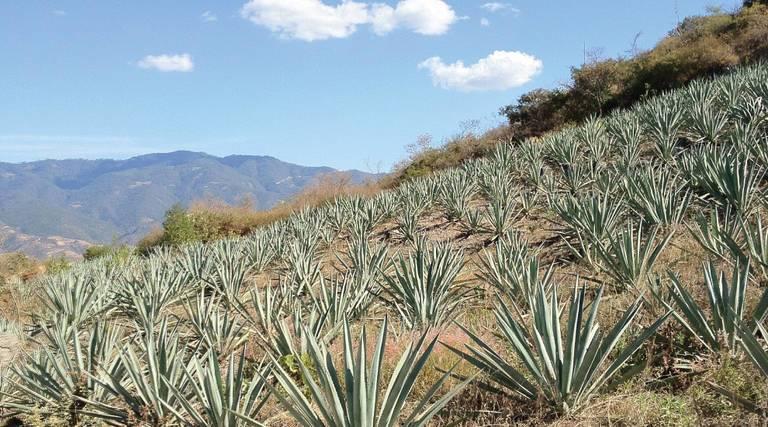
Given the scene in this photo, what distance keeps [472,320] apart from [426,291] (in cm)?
45

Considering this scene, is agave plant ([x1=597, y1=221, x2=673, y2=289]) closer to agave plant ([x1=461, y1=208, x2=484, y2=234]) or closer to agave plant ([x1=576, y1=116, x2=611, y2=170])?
agave plant ([x1=461, y1=208, x2=484, y2=234])

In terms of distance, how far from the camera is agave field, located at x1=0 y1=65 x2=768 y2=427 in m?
2.37

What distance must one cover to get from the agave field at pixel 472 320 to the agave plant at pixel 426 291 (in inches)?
0.8

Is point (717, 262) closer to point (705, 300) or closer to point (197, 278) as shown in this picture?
point (705, 300)

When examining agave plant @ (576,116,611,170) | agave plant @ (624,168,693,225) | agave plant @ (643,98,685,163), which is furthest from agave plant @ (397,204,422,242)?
agave plant @ (643,98,685,163)

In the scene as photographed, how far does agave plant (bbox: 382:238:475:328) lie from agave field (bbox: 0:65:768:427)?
20 millimetres

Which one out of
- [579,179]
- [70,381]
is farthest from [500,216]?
[70,381]

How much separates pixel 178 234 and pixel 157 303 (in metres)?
13.1

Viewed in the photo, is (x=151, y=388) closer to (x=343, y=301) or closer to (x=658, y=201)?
(x=343, y=301)

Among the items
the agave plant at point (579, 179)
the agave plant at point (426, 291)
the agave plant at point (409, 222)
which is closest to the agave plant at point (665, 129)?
the agave plant at point (579, 179)

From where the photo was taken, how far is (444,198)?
9148mm

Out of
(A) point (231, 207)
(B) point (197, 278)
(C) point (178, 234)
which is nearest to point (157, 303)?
(B) point (197, 278)

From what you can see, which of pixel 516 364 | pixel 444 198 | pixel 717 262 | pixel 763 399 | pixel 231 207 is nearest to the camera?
pixel 763 399

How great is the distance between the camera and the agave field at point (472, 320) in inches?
93.3
